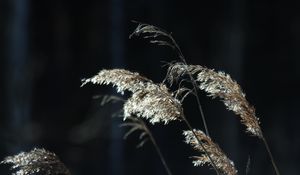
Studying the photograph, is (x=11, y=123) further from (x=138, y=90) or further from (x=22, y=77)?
(x=138, y=90)

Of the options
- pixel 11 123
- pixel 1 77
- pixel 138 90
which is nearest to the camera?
pixel 138 90

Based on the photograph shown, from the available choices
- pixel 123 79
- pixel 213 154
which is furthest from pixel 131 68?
pixel 123 79

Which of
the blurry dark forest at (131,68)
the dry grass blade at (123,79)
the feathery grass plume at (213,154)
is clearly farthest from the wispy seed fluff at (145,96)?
the blurry dark forest at (131,68)

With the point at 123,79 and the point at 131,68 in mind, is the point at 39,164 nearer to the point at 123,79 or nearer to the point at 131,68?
the point at 123,79

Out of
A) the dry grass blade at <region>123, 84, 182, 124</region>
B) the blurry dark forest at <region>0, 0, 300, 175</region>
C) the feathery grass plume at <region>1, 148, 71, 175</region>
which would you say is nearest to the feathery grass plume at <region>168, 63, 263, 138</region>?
the dry grass blade at <region>123, 84, 182, 124</region>

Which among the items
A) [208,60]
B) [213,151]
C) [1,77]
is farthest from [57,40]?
[213,151]

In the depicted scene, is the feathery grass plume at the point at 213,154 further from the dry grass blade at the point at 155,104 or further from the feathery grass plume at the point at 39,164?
the feathery grass plume at the point at 39,164
